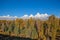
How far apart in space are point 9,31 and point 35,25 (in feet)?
2.57

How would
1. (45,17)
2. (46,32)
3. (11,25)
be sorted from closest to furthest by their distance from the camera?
(45,17) → (46,32) → (11,25)

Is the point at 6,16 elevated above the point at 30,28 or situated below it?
above

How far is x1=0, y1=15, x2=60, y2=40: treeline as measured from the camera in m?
3.25

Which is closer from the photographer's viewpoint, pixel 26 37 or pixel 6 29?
pixel 26 37

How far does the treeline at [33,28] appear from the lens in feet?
10.7

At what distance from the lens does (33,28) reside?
355cm

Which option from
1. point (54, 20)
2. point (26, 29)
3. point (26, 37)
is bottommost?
point (26, 37)

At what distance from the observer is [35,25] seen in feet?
11.8

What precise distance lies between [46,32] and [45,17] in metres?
0.51

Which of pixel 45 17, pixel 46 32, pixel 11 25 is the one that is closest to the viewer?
pixel 45 17

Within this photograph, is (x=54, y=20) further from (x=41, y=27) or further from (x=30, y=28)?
(x=30, y=28)

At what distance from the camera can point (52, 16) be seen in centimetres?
314

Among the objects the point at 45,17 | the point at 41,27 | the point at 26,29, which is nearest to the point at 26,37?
the point at 26,29

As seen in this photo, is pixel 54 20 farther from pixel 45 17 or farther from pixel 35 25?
pixel 35 25
